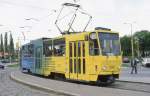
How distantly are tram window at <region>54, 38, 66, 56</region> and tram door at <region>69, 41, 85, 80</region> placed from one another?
4.15 ft

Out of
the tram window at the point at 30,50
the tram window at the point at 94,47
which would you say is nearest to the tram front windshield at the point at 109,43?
the tram window at the point at 94,47

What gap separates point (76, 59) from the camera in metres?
27.3

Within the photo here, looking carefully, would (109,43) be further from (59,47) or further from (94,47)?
(59,47)

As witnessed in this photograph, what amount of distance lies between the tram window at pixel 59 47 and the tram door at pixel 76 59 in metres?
1.27

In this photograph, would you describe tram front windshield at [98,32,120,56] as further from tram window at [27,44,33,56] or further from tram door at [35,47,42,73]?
tram window at [27,44,33,56]

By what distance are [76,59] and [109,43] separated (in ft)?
8.06

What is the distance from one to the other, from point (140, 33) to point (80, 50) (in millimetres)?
139610

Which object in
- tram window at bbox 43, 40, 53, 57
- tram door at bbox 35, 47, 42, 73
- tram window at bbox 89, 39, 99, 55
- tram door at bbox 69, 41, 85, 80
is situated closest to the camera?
tram window at bbox 89, 39, 99, 55

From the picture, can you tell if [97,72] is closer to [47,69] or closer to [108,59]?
[108,59]

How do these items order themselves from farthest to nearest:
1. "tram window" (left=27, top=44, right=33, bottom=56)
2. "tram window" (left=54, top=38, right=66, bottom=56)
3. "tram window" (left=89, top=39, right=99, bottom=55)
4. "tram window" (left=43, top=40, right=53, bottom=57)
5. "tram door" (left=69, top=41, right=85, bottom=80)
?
1. "tram window" (left=27, top=44, right=33, bottom=56)
2. "tram window" (left=43, top=40, right=53, bottom=57)
3. "tram window" (left=54, top=38, right=66, bottom=56)
4. "tram door" (left=69, top=41, right=85, bottom=80)
5. "tram window" (left=89, top=39, right=99, bottom=55)

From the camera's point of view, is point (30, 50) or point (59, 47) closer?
point (59, 47)

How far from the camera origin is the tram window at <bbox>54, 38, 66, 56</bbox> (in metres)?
29.5

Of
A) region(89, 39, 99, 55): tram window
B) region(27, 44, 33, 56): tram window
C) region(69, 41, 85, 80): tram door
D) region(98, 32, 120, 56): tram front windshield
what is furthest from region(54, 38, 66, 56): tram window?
region(27, 44, 33, 56): tram window

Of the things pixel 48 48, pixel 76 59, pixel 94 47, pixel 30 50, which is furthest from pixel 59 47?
pixel 30 50
